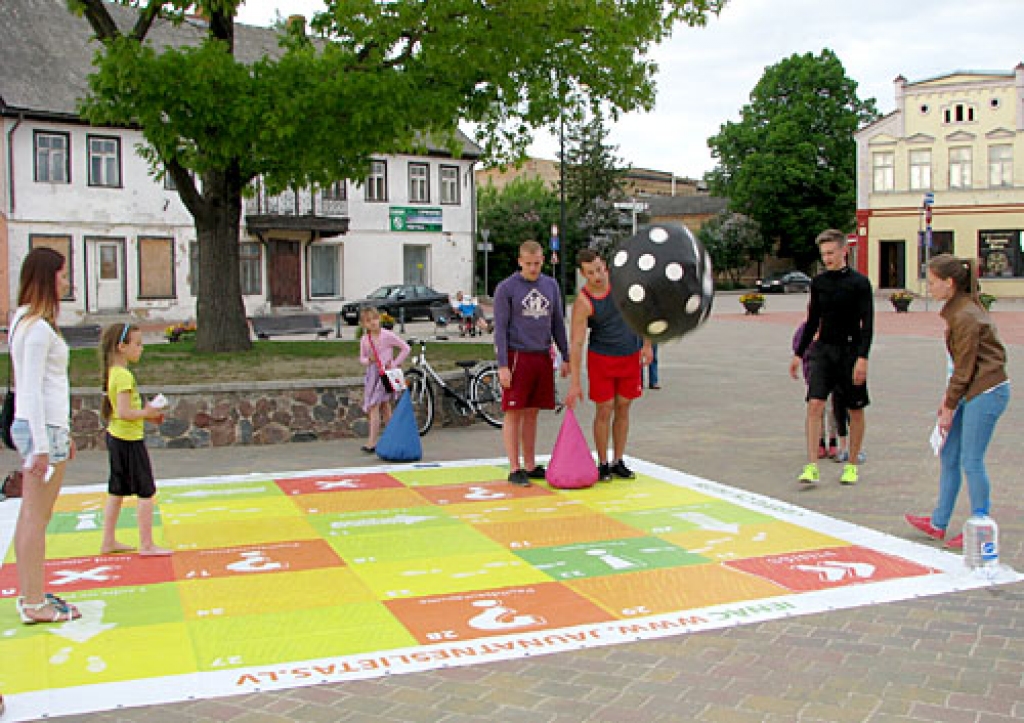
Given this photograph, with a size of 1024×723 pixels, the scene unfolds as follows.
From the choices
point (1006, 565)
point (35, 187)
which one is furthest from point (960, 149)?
point (1006, 565)

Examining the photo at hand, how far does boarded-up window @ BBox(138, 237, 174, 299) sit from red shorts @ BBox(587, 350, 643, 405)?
105 ft

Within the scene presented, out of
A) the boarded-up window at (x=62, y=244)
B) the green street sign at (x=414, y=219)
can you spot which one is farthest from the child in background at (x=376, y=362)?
the green street sign at (x=414, y=219)

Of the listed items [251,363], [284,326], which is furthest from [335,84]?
[284,326]

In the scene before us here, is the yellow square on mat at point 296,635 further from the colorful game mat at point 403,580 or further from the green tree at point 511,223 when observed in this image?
the green tree at point 511,223

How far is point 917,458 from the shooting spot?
33.5 ft

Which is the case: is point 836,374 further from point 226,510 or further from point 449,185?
point 449,185

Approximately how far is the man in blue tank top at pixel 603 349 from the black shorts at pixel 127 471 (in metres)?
3.59

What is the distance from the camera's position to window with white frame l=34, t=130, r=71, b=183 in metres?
34.9

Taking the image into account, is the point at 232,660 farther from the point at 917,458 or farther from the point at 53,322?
the point at 917,458

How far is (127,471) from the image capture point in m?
6.66

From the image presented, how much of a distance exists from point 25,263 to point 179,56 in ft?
27.1

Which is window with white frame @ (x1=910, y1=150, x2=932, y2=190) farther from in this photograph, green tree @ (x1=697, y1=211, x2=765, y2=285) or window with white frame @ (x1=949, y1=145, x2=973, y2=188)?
green tree @ (x1=697, y1=211, x2=765, y2=285)

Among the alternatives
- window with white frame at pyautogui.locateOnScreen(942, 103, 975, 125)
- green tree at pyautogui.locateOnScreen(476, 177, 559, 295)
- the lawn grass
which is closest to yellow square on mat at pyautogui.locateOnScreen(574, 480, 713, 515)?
the lawn grass

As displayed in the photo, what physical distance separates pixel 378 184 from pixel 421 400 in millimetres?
33997
